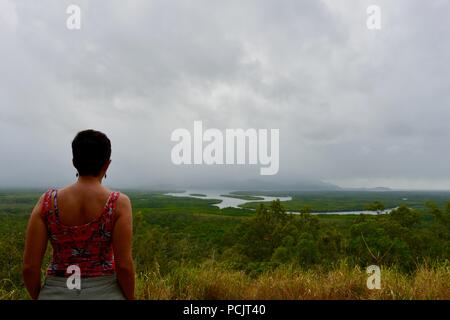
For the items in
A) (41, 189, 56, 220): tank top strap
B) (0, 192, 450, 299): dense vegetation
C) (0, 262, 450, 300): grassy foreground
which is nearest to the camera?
(41, 189, 56, 220): tank top strap

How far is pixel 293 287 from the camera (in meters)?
4.02

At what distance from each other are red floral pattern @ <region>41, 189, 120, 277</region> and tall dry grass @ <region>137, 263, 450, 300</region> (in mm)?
1998

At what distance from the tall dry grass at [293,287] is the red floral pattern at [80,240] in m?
2.00

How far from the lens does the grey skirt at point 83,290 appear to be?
6.48 ft

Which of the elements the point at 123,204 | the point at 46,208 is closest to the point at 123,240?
the point at 123,204

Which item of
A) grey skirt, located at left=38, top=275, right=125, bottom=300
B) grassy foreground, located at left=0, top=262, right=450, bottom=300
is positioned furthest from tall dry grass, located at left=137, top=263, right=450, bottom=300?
grey skirt, located at left=38, top=275, right=125, bottom=300

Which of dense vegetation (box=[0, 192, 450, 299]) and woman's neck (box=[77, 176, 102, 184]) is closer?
woman's neck (box=[77, 176, 102, 184])

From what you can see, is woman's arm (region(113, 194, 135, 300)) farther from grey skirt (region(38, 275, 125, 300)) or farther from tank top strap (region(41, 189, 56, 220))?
tank top strap (region(41, 189, 56, 220))

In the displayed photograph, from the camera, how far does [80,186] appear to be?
1.99 m

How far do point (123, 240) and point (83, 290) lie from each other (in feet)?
1.27

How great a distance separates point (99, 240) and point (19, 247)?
8056 millimetres

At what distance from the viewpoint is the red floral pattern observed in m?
1.95
